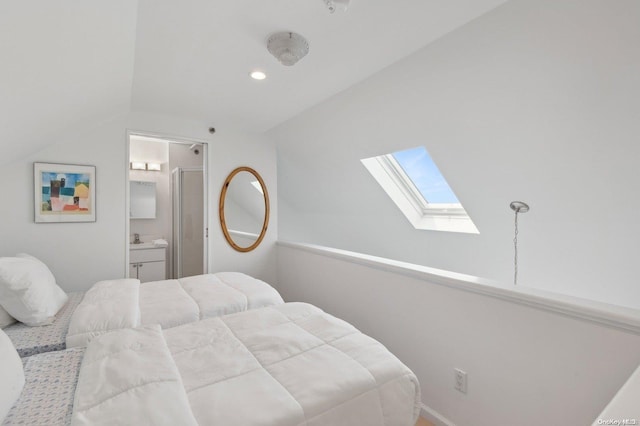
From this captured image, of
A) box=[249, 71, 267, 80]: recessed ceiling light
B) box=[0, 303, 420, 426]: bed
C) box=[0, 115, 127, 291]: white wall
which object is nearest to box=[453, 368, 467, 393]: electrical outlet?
box=[0, 303, 420, 426]: bed

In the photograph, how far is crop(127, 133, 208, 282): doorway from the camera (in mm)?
4344

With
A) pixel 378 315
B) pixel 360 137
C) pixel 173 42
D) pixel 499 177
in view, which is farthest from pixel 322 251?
pixel 173 42

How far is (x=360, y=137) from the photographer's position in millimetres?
3180

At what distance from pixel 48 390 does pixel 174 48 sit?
177 cm

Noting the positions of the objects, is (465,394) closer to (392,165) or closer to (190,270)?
(392,165)

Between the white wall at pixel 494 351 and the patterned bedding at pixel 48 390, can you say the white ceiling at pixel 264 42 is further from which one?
the patterned bedding at pixel 48 390

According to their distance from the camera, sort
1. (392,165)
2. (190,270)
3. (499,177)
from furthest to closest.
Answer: (190,270), (392,165), (499,177)

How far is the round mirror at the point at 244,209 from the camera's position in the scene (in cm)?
360

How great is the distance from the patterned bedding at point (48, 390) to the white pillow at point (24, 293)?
1.71ft

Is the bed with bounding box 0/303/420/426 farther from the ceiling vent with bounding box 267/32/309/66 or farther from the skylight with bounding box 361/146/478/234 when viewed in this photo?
the skylight with bounding box 361/146/478/234

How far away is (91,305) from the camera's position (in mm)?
1839

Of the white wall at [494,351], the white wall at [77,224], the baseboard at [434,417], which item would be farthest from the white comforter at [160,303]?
the baseboard at [434,417]

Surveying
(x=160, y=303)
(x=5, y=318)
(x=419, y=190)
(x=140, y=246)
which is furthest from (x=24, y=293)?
(x=419, y=190)

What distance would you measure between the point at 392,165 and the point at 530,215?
1.46m
